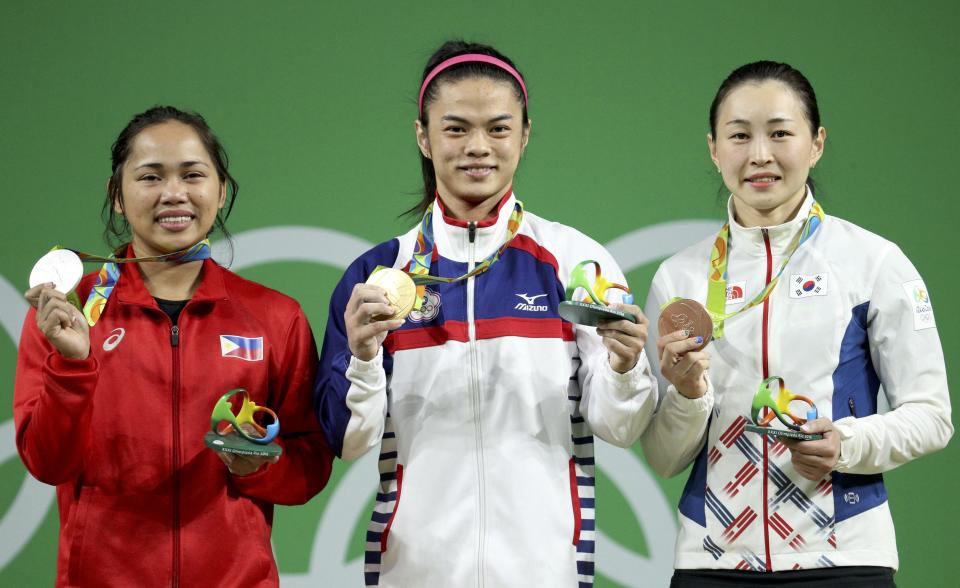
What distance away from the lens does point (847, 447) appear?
214 cm

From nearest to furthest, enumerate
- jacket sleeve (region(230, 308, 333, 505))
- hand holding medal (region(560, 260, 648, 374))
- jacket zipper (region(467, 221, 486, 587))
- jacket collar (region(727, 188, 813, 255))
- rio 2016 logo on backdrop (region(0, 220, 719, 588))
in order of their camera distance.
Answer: hand holding medal (region(560, 260, 648, 374)), jacket zipper (region(467, 221, 486, 587)), jacket sleeve (region(230, 308, 333, 505)), jacket collar (region(727, 188, 813, 255)), rio 2016 logo on backdrop (region(0, 220, 719, 588))

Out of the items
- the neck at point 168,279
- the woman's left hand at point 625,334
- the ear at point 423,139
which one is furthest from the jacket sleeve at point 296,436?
the woman's left hand at point 625,334

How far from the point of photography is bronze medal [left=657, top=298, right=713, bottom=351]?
2166 millimetres

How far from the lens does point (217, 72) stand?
350 centimetres

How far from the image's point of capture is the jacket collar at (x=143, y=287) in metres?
2.32

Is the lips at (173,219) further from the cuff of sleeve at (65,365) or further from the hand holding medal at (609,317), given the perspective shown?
the hand holding medal at (609,317)

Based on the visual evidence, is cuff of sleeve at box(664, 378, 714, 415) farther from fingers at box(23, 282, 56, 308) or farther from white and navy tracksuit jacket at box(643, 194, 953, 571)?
fingers at box(23, 282, 56, 308)

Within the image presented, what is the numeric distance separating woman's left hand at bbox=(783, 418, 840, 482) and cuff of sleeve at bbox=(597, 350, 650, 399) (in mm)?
297

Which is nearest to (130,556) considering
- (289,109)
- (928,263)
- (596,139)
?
(289,109)

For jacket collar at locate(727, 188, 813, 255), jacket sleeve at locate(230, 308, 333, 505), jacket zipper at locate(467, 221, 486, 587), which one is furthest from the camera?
jacket collar at locate(727, 188, 813, 255)

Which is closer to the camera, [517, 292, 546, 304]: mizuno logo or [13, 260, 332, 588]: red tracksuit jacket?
[13, 260, 332, 588]: red tracksuit jacket

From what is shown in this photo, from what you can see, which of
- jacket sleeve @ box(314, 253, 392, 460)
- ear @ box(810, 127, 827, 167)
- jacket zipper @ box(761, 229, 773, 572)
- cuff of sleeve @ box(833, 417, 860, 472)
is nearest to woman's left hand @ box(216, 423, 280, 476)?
jacket sleeve @ box(314, 253, 392, 460)

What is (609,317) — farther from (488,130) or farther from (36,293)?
(36,293)

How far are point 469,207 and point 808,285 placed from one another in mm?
730
